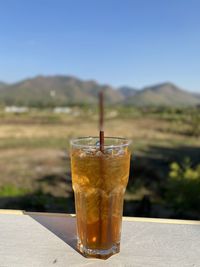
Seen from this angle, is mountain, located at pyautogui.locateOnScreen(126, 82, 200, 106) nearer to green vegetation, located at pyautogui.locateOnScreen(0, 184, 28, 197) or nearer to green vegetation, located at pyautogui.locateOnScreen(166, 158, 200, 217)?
green vegetation, located at pyautogui.locateOnScreen(0, 184, 28, 197)

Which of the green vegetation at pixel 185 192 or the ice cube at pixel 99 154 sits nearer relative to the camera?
the ice cube at pixel 99 154

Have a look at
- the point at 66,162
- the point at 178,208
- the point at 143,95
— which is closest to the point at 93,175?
the point at 178,208

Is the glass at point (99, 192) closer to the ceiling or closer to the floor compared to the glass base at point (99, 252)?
closer to the ceiling

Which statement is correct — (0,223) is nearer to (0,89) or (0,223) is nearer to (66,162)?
(66,162)

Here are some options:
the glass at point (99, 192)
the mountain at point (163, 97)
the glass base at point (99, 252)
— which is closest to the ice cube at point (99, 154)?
the glass at point (99, 192)

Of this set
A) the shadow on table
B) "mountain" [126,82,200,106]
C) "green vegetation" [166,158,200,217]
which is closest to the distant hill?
"mountain" [126,82,200,106]

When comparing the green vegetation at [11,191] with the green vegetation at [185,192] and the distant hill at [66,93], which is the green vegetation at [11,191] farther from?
the distant hill at [66,93]

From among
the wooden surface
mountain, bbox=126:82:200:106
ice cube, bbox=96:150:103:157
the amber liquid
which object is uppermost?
ice cube, bbox=96:150:103:157

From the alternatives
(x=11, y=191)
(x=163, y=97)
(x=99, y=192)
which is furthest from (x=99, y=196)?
(x=163, y=97)
